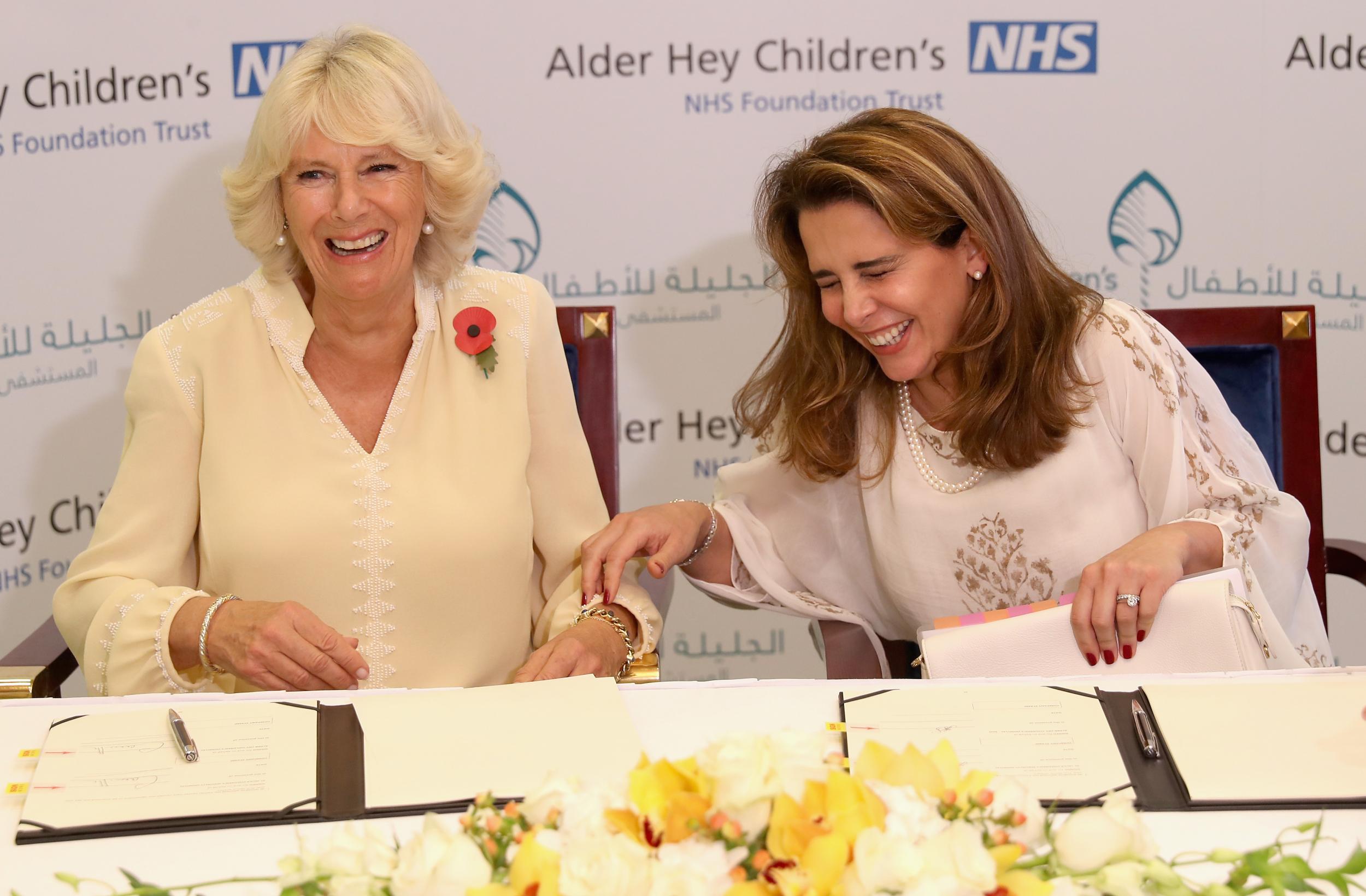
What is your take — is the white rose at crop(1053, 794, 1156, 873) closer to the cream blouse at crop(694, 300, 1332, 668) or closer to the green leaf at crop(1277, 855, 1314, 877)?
the green leaf at crop(1277, 855, 1314, 877)

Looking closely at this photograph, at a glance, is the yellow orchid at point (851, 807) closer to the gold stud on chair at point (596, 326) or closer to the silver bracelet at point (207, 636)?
the silver bracelet at point (207, 636)

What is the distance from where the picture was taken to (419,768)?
4.34ft

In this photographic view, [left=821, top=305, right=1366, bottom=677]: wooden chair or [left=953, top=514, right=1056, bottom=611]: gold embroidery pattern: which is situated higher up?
[left=821, top=305, right=1366, bottom=677]: wooden chair

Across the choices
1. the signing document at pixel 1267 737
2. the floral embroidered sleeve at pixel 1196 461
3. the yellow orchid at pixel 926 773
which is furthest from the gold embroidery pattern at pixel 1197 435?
the yellow orchid at pixel 926 773

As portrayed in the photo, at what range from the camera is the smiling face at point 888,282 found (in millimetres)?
1973

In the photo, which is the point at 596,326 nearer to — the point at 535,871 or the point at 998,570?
the point at 998,570

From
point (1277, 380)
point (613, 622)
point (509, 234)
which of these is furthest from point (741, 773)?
point (509, 234)

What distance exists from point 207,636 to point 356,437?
1.40 ft

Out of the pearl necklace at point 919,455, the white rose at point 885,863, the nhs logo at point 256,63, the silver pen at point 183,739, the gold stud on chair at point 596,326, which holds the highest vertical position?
the nhs logo at point 256,63

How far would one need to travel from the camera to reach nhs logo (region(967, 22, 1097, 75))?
120 inches

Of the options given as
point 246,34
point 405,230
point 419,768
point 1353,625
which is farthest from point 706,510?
point 1353,625

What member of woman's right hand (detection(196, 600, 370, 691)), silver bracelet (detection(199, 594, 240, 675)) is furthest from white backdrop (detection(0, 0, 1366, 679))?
woman's right hand (detection(196, 600, 370, 691))

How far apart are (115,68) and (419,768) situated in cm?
234
